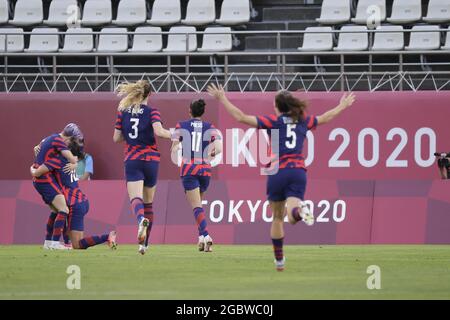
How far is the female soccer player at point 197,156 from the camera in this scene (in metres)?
18.7

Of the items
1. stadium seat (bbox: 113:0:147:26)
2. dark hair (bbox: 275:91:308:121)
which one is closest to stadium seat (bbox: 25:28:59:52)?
stadium seat (bbox: 113:0:147:26)

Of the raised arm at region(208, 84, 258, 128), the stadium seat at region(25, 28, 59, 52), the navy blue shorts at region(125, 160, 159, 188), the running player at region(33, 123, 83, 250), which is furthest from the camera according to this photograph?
the stadium seat at region(25, 28, 59, 52)

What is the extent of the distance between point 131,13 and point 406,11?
661 cm

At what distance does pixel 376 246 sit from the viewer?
21516 millimetres

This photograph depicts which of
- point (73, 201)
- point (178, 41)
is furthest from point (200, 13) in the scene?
point (73, 201)

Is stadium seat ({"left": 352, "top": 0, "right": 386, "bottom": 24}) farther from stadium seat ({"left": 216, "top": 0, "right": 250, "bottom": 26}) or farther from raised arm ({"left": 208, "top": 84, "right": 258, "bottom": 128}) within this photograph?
raised arm ({"left": 208, "top": 84, "right": 258, "bottom": 128})

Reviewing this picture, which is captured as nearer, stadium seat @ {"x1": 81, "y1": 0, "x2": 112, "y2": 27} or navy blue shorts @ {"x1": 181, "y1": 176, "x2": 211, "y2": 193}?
navy blue shorts @ {"x1": 181, "y1": 176, "x2": 211, "y2": 193}

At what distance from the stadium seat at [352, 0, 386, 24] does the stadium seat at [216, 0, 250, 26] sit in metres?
2.61

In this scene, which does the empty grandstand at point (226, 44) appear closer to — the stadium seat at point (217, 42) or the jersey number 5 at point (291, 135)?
the stadium seat at point (217, 42)

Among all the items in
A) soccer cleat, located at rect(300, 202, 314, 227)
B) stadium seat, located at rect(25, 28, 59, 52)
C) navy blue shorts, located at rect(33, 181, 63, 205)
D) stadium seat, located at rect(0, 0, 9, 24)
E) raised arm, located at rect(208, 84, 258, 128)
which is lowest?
navy blue shorts, located at rect(33, 181, 63, 205)

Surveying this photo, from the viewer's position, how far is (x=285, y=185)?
1408cm

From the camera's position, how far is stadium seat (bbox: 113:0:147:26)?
94.3 ft

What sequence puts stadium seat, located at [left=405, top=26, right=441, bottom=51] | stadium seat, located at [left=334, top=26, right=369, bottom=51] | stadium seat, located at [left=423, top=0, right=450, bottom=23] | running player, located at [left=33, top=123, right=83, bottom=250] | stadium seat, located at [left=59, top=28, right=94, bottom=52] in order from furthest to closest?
stadium seat, located at [left=59, top=28, right=94, bottom=52], stadium seat, located at [left=423, top=0, right=450, bottom=23], stadium seat, located at [left=334, top=26, right=369, bottom=51], stadium seat, located at [left=405, top=26, right=441, bottom=51], running player, located at [left=33, top=123, right=83, bottom=250]
